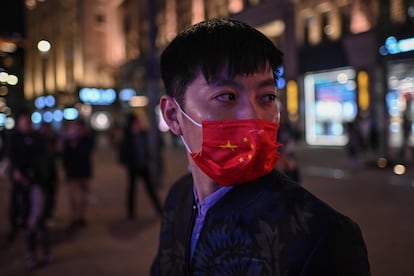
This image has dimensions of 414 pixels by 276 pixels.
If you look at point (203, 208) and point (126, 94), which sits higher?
point (126, 94)

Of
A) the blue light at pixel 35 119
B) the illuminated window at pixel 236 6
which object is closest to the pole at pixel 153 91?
the illuminated window at pixel 236 6

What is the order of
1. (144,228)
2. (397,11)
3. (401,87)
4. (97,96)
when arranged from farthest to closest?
(97,96), (401,87), (397,11), (144,228)

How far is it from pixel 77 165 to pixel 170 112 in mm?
5594

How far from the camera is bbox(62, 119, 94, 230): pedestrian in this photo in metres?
6.74

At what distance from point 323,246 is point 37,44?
22.3 ft

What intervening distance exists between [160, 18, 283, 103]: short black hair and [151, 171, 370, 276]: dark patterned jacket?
0.37 m

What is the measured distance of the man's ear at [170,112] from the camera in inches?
59.7

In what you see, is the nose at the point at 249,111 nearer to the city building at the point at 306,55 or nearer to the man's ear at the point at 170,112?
the man's ear at the point at 170,112

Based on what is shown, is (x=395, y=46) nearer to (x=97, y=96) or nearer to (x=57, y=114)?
(x=57, y=114)

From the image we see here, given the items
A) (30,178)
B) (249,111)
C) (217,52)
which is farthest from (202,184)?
(30,178)

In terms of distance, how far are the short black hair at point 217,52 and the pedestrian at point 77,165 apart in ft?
18.6

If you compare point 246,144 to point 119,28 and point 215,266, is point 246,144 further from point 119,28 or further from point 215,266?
point 119,28

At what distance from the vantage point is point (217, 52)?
130 cm

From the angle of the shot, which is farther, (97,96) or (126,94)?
(97,96)
